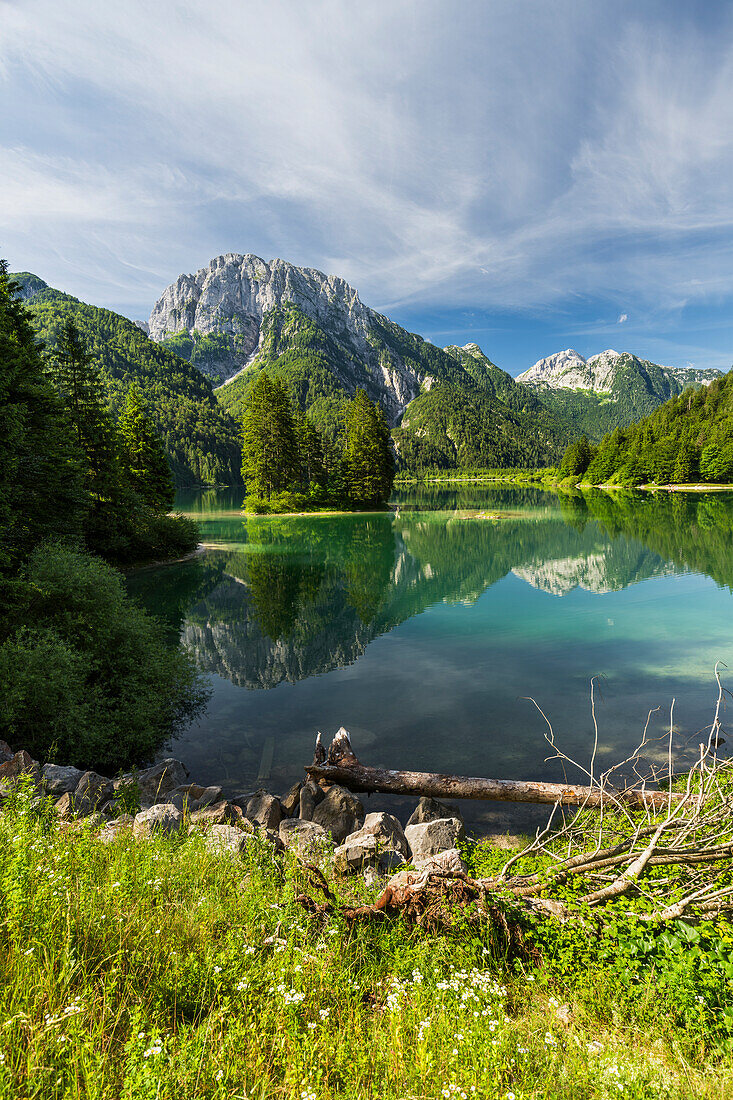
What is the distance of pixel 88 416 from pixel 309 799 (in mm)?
29306

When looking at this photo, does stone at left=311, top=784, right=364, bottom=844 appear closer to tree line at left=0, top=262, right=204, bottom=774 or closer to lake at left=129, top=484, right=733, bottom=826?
lake at left=129, top=484, right=733, bottom=826

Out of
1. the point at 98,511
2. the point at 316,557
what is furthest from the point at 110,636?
the point at 316,557

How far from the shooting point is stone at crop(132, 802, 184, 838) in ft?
20.6

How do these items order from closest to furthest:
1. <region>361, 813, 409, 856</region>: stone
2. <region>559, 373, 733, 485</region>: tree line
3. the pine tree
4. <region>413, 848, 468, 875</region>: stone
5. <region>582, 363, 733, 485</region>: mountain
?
<region>413, 848, 468, 875</region>: stone, <region>361, 813, 409, 856</region>: stone, the pine tree, <region>582, 363, 733, 485</region>: mountain, <region>559, 373, 733, 485</region>: tree line

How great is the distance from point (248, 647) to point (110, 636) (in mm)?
5958

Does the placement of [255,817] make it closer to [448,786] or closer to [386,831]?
[386,831]

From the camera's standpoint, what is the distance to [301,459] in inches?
2827

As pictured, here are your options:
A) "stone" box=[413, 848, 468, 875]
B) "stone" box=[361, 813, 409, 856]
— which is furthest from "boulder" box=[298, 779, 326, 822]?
"stone" box=[413, 848, 468, 875]

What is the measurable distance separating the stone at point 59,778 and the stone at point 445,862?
5.55 meters

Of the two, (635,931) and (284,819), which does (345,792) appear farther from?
(635,931)

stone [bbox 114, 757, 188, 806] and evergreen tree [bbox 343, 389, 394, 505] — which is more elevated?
evergreen tree [bbox 343, 389, 394, 505]

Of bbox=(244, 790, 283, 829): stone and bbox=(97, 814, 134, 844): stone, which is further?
bbox=(244, 790, 283, 829): stone

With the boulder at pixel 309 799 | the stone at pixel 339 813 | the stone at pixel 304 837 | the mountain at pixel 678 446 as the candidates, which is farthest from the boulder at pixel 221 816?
the mountain at pixel 678 446

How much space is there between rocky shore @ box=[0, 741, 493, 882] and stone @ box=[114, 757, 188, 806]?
2 cm
